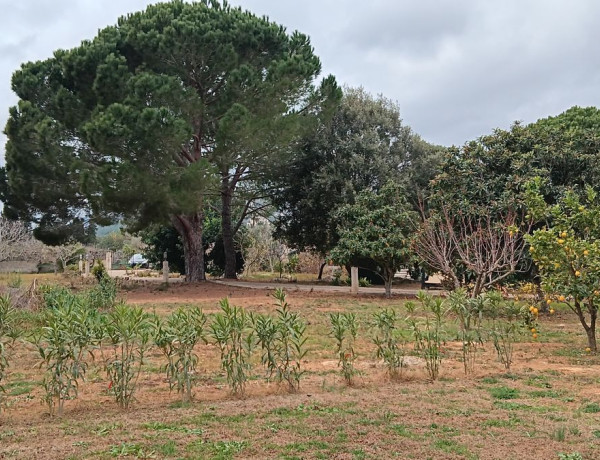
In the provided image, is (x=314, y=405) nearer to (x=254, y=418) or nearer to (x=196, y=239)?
(x=254, y=418)

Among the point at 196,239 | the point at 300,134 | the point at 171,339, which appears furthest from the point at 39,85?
the point at 171,339

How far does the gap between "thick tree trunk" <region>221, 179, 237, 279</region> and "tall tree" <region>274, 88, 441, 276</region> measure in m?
2.25

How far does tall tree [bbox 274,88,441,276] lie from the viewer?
20781mm

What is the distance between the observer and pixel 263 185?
77.8 feet

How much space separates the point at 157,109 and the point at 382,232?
762cm

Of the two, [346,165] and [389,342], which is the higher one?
[346,165]

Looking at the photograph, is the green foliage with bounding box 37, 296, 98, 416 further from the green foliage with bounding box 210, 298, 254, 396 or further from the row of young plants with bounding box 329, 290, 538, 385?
the row of young plants with bounding box 329, 290, 538, 385

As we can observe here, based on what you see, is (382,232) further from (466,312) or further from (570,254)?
(466,312)

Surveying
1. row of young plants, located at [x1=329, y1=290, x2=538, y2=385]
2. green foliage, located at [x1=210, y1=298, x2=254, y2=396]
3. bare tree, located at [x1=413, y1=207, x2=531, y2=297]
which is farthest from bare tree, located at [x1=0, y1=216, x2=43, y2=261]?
row of young plants, located at [x1=329, y1=290, x2=538, y2=385]

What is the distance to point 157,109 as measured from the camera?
1536 cm

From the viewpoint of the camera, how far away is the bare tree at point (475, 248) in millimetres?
10906

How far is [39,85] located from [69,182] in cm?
352

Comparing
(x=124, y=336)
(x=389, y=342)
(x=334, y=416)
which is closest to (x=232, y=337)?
(x=124, y=336)

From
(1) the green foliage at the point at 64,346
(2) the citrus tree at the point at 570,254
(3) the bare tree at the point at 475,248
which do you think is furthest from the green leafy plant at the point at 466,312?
(3) the bare tree at the point at 475,248
